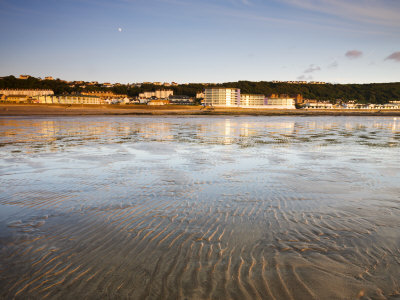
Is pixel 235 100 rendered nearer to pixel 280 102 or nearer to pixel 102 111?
pixel 280 102

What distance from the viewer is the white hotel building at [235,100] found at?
15900 centimetres

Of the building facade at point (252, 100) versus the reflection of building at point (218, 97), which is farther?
the building facade at point (252, 100)

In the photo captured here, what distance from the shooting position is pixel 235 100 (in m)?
168

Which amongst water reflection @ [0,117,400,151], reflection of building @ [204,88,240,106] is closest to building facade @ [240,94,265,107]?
reflection of building @ [204,88,240,106]

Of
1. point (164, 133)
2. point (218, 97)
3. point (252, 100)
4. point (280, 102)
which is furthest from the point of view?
point (280, 102)

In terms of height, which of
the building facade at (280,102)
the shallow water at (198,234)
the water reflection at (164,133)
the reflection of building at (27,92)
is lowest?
the water reflection at (164,133)

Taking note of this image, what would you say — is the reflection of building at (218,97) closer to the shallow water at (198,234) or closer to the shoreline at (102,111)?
Result: the shoreline at (102,111)

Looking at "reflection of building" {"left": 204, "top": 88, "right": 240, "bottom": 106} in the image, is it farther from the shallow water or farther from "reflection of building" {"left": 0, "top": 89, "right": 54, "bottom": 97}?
the shallow water

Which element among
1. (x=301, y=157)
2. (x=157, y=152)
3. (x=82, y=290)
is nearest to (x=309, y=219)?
(x=82, y=290)

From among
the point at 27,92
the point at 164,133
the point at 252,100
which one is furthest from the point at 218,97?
the point at 164,133

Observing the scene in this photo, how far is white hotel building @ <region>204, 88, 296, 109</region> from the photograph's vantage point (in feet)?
522

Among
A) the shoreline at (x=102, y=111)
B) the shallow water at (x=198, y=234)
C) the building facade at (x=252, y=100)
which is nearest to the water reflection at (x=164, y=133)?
the shallow water at (x=198, y=234)

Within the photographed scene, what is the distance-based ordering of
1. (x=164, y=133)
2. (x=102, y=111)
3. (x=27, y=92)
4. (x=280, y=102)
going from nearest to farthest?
1. (x=164, y=133)
2. (x=102, y=111)
3. (x=27, y=92)
4. (x=280, y=102)

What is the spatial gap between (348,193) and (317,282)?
4.04 meters
